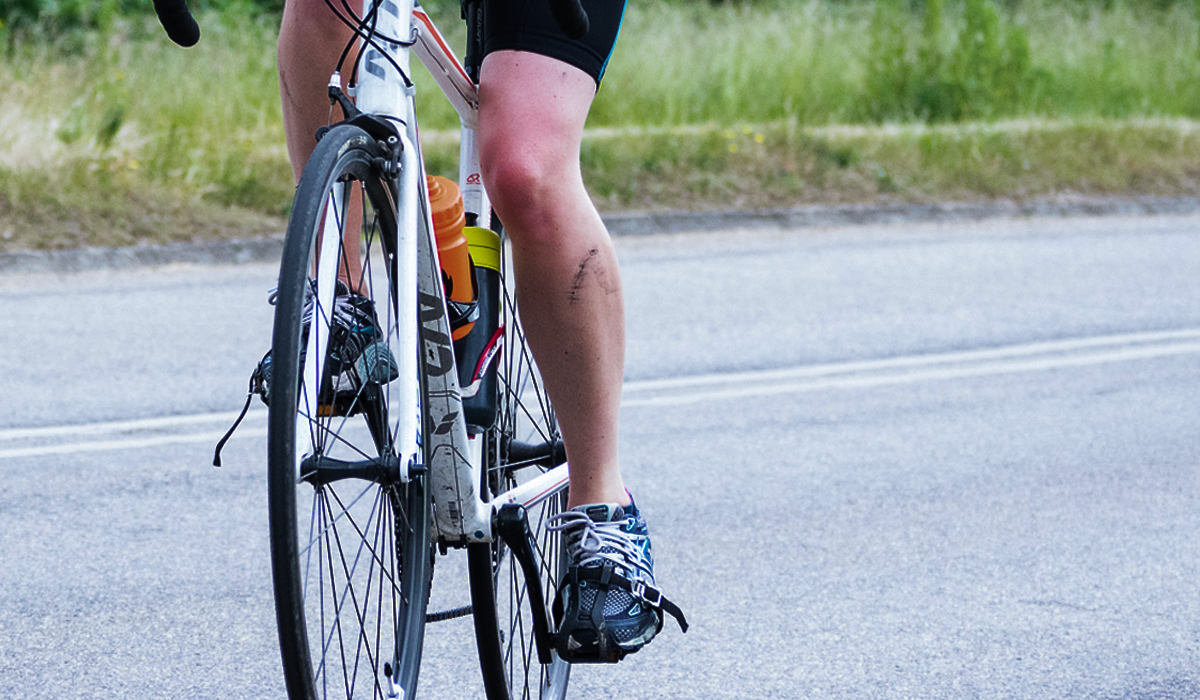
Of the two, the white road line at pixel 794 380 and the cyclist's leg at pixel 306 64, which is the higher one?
the cyclist's leg at pixel 306 64

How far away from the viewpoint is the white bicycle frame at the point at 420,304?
6.21 ft

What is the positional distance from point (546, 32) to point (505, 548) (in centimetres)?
99

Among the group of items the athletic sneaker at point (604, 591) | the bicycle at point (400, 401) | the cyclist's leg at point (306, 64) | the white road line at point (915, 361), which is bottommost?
the white road line at point (915, 361)

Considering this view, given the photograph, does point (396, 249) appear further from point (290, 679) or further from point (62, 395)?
point (62, 395)

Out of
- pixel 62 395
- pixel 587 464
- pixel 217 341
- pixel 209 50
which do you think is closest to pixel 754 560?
pixel 587 464

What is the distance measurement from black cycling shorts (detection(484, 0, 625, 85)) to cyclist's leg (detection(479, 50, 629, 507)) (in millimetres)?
17

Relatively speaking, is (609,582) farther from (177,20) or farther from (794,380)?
(794,380)

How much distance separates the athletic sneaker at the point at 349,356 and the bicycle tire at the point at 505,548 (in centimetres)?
40

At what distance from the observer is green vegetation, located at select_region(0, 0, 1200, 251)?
9.66 metres

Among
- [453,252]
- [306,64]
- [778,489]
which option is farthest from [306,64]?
[778,489]

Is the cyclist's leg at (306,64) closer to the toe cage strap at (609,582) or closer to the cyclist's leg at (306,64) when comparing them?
the cyclist's leg at (306,64)

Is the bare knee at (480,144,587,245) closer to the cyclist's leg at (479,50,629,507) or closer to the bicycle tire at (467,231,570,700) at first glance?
the cyclist's leg at (479,50,629,507)

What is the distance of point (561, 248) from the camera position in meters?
2.23

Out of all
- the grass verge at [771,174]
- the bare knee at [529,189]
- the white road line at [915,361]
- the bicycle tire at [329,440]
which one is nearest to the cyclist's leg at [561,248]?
the bare knee at [529,189]
